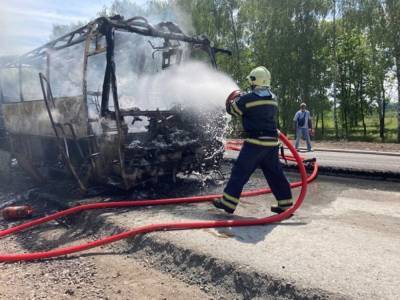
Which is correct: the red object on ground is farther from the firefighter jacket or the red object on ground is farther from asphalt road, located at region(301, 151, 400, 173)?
asphalt road, located at region(301, 151, 400, 173)

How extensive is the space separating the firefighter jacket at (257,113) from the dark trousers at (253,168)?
10cm

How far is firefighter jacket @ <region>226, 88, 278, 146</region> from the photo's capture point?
4574mm

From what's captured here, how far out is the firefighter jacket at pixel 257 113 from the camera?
4574 millimetres

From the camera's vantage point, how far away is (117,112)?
516 cm

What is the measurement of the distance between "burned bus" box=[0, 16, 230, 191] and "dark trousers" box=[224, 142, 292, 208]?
4.29 ft

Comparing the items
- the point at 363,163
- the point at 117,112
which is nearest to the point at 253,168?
the point at 117,112

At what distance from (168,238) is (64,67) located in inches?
145

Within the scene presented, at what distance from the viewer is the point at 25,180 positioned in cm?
834

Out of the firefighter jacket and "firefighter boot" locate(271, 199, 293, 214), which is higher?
the firefighter jacket

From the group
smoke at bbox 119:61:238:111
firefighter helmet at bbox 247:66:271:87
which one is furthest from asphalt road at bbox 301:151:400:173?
firefighter helmet at bbox 247:66:271:87

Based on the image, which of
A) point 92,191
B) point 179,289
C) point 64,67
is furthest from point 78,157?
point 179,289

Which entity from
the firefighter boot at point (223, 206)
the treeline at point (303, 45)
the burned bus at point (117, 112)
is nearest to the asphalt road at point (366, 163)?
the burned bus at point (117, 112)

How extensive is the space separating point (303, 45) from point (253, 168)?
23.3 meters

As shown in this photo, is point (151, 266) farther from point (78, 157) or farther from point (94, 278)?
point (78, 157)
